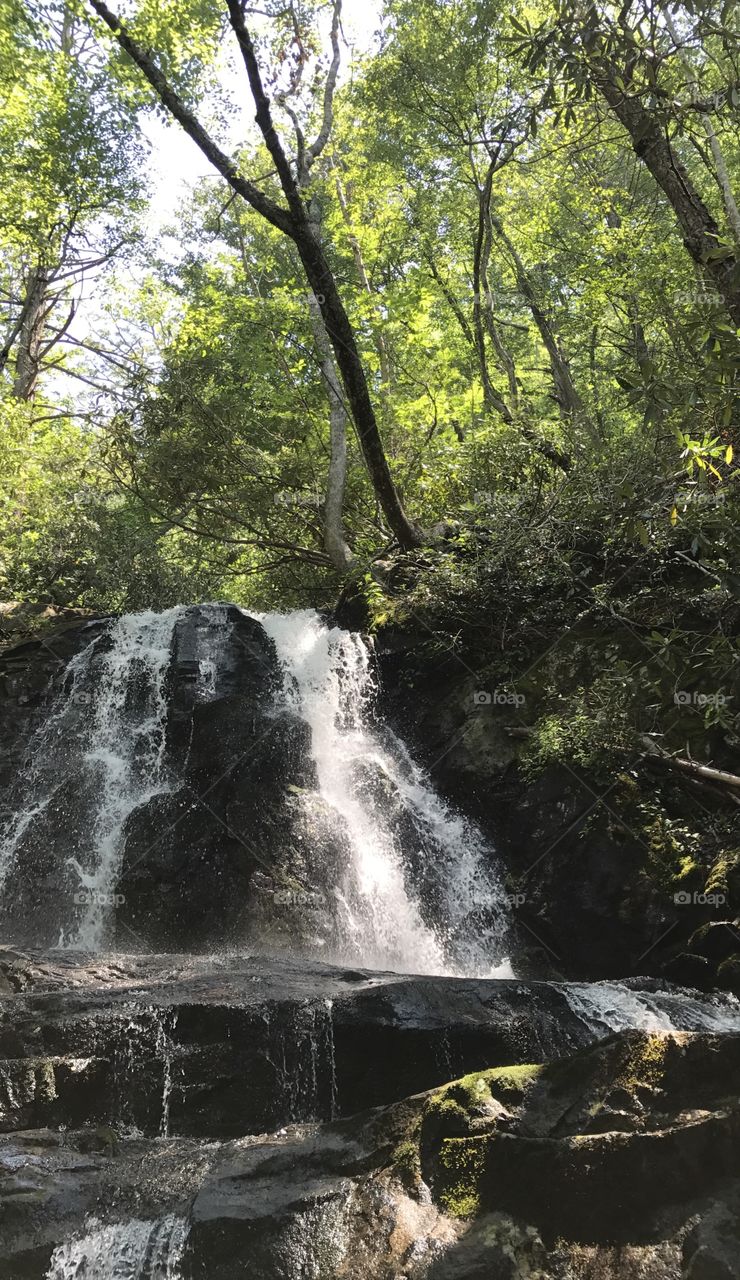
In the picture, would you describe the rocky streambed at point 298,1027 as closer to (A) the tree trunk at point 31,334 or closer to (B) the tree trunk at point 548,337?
(A) the tree trunk at point 31,334

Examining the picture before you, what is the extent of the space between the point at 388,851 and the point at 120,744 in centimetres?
400

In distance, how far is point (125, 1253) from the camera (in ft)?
9.21

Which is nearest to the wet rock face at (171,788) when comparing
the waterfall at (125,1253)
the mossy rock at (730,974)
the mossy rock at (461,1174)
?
the mossy rock at (730,974)

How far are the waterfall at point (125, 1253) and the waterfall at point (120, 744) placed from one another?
5.53 meters

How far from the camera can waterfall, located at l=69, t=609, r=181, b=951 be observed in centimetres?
845

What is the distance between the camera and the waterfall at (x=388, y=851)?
304 inches

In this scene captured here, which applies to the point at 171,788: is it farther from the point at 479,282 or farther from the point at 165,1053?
the point at 479,282

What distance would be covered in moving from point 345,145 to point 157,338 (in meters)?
6.78

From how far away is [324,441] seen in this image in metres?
14.0

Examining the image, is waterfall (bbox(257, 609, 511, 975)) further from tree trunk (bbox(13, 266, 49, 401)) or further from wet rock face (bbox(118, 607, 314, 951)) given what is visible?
tree trunk (bbox(13, 266, 49, 401))

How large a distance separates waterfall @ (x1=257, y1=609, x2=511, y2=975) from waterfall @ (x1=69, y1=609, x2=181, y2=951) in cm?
197

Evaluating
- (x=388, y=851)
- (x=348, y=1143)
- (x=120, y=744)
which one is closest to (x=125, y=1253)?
(x=348, y=1143)

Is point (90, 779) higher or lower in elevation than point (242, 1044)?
higher

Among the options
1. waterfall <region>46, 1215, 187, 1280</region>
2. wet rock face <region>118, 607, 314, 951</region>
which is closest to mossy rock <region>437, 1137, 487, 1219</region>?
waterfall <region>46, 1215, 187, 1280</region>
